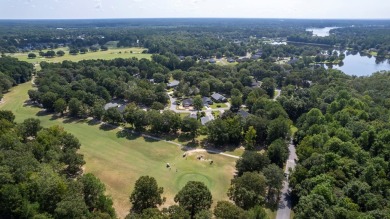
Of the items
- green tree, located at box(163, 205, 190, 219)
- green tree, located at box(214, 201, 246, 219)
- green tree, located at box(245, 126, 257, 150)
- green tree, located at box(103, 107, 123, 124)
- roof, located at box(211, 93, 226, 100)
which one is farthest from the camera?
roof, located at box(211, 93, 226, 100)

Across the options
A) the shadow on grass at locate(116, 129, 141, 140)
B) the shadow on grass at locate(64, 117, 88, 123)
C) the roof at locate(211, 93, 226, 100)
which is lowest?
the shadow on grass at locate(116, 129, 141, 140)

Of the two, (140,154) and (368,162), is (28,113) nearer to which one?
(140,154)

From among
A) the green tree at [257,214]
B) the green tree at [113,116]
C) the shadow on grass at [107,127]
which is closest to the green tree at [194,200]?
the green tree at [257,214]

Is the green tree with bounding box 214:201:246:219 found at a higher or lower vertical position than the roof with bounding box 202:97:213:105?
higher

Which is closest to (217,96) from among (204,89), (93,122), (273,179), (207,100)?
(207,100)

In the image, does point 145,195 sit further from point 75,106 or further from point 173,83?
point 173,83

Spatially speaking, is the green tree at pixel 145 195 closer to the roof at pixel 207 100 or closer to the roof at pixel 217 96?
the roof at pixel 207 100

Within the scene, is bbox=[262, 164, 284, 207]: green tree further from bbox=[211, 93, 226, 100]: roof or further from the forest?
bbox=[211, 93, 226, 100]: roof

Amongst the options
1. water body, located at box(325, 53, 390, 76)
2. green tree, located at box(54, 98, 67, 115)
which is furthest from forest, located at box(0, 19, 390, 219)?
water body, located at box(325, 53, 390, 76)
